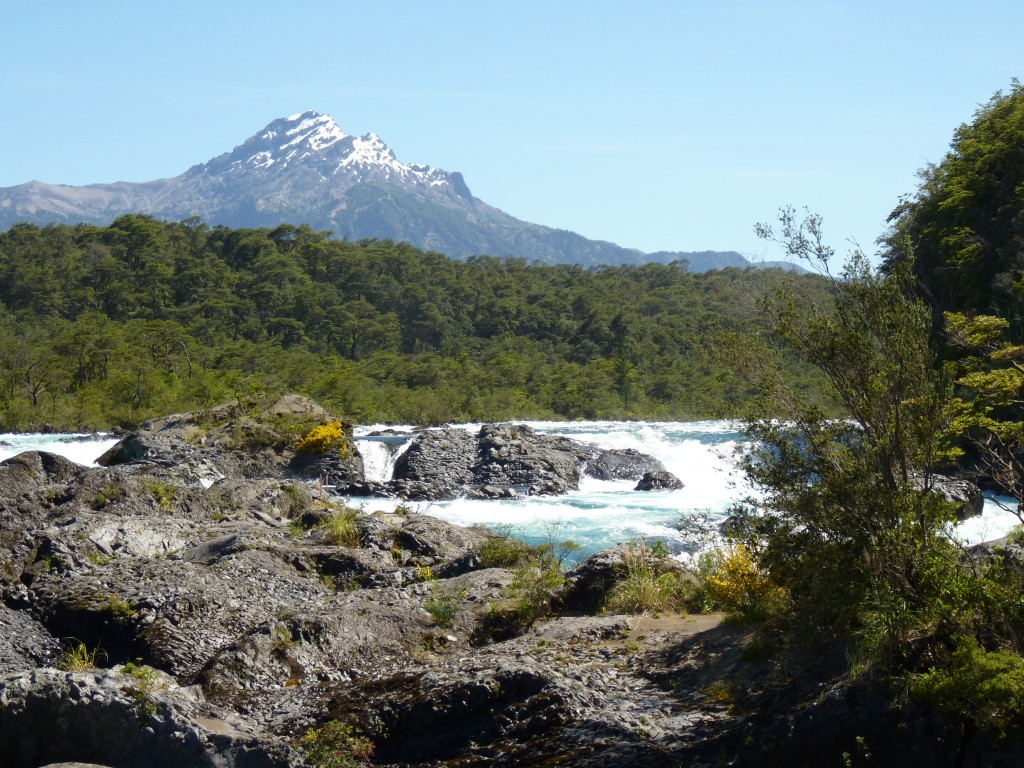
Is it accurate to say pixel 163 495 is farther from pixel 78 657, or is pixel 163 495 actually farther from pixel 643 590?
pixel 643 590

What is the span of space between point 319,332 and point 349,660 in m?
55.2

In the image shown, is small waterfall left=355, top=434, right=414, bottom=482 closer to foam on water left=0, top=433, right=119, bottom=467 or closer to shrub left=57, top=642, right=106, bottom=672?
foam on water left=0, top=433, right=119, bottom=467

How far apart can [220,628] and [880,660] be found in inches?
224

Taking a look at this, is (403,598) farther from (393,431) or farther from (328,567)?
(393,431)

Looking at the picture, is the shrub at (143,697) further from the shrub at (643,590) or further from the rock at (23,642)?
the shrub at (643,590)

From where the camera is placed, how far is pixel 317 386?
45625 millimetres

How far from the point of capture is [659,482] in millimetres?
26078

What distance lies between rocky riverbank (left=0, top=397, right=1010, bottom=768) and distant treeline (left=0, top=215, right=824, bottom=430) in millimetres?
24512

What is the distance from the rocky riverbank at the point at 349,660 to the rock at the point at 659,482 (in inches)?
514

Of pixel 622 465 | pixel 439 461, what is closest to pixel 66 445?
pixel 439 461

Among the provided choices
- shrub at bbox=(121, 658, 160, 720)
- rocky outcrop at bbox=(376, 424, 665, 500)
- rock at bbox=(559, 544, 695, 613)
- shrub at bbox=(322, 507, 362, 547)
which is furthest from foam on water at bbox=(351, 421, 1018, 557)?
shrub at bbox=(121, 658, 160, 720)

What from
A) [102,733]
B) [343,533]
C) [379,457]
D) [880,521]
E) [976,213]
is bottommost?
[379,457]

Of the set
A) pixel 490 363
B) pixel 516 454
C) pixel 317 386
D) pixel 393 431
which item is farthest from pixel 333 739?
pixel 490 363

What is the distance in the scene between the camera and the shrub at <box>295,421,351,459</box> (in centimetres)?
2573
